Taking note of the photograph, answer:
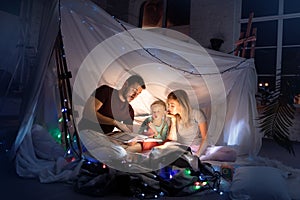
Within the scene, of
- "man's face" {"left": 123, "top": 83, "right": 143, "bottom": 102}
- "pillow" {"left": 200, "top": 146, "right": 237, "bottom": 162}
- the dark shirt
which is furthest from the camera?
"man's face" {"left": 123, "top": 83, "right": 143, "bottom": 102}

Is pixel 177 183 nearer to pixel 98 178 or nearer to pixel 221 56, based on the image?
pixel 98 178

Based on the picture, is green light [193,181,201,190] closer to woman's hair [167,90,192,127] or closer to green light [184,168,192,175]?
green light [184,168,192,175]

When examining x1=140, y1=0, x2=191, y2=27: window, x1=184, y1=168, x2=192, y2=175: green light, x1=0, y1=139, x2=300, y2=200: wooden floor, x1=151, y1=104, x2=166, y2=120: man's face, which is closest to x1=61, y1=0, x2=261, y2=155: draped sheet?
x1=151, y1=104, x2=166, y2=120: man's face

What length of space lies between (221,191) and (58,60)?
1.54 m

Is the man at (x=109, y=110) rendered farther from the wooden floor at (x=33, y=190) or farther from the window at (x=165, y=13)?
the window at (x=165, y=13)

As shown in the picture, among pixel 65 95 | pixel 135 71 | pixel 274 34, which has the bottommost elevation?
pixel 65 95

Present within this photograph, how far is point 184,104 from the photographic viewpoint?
2.82m

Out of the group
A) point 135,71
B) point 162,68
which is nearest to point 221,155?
point 162,68

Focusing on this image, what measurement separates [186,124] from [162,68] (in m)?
0.67

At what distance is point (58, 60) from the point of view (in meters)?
2.16

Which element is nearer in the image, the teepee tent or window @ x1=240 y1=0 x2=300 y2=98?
the teepee tent

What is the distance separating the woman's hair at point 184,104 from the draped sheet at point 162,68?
0.14 metres

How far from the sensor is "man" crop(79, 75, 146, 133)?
244cm

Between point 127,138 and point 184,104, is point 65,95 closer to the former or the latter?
point 127,138
